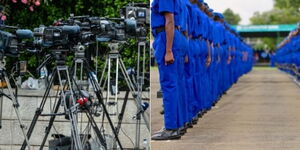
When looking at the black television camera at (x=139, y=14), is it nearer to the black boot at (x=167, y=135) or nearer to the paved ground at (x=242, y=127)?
the paved ground at (x=242, y=127)

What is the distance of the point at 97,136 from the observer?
720cm

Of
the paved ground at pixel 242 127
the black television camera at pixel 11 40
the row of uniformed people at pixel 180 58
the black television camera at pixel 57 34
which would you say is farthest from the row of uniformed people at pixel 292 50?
the black television camera at pixel 11 40

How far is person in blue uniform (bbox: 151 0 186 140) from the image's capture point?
7.44 m

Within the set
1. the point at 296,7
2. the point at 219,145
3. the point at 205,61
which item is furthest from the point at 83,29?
the point at 296,7

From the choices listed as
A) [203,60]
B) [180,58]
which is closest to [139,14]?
[180,58]

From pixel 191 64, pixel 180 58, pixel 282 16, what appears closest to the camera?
pixel 180 58

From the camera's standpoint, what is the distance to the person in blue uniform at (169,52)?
24.4 feet

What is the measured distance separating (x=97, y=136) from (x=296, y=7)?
8.33 m

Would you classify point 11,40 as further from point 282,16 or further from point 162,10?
point 282,16

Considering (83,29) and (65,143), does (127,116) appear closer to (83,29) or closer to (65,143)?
(65,143)

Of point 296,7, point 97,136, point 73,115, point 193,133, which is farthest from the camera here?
point 296,7

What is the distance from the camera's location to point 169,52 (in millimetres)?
7426

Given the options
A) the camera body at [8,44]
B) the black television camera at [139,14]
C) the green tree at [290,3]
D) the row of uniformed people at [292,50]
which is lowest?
the row of uniformed people at [292,50]

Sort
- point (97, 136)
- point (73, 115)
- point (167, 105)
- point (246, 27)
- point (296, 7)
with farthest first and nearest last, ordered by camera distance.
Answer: point (246, 27) < point (296, 7) < point (167, 105) < point (97, 136) < point (73, 115)
